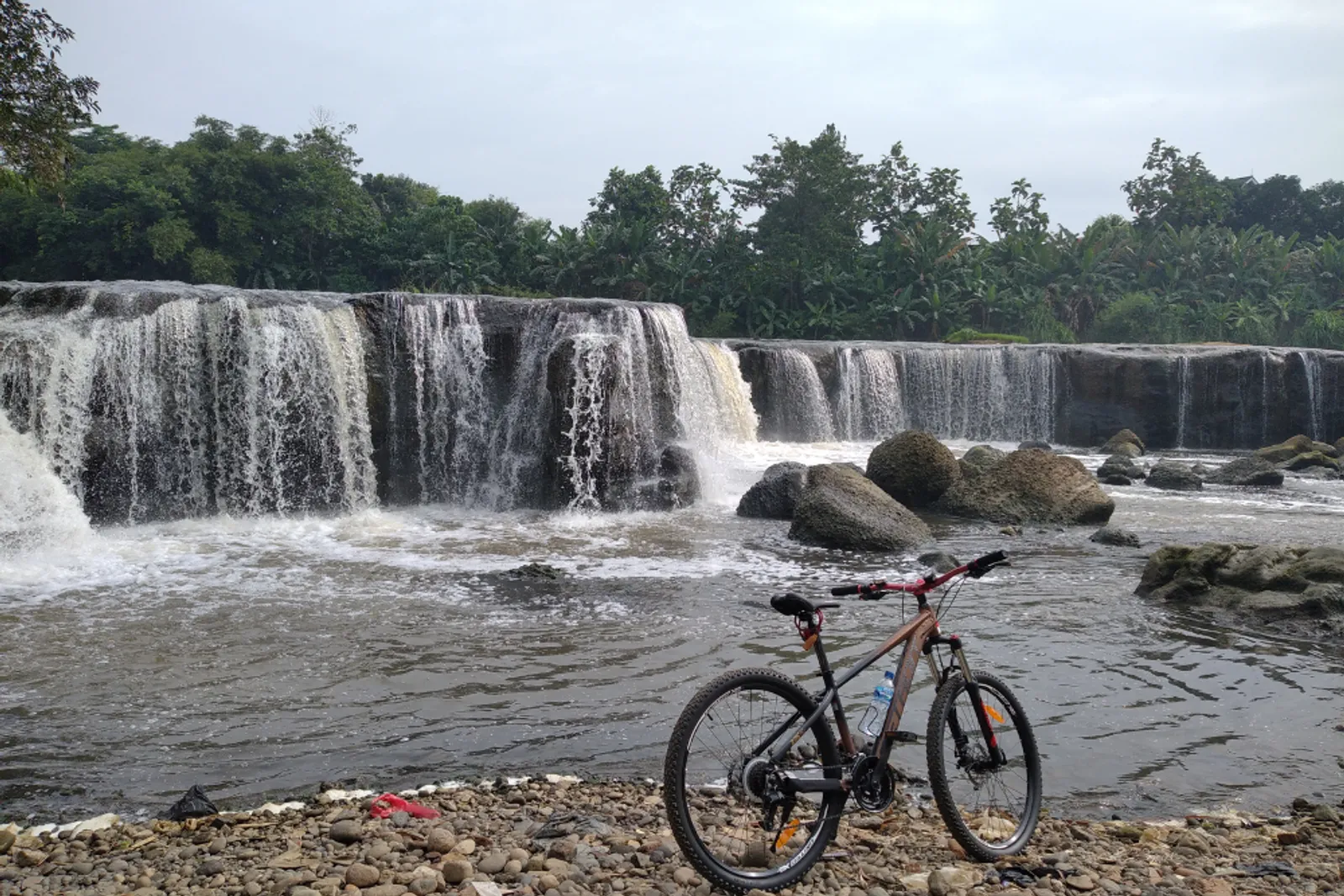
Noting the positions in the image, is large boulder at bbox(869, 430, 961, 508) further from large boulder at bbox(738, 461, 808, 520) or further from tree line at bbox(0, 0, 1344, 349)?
tree line at bbox(0, 0, 1344, 349)

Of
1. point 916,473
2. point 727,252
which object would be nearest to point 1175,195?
point 727,252

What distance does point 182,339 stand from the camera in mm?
15359

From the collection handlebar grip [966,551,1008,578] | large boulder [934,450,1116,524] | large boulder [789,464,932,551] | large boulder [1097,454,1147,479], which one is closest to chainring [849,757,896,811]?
handlebar grip [966,551,1008,578]

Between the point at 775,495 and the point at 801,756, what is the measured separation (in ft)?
38.2

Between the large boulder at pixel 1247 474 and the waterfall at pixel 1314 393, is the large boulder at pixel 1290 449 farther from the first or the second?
the large boulder at pixel 1247 474

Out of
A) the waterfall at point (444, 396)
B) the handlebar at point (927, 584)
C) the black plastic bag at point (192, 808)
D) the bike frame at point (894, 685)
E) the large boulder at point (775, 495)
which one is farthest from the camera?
the waterfall at point (444, 396)

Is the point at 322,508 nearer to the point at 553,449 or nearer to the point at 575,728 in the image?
the point at 553,449

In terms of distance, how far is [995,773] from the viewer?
4316mm

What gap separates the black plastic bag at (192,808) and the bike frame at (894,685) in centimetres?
273

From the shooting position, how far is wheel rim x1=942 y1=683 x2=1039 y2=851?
4246 millimetres

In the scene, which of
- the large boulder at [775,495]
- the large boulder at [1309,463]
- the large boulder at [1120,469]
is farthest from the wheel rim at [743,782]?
the large boulder at [1309,463]

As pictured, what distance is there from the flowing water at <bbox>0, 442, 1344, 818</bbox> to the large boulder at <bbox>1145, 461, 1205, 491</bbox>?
7624 mm

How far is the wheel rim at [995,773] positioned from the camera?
167 inches

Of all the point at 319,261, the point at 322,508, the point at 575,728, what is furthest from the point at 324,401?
the point at 319,261
